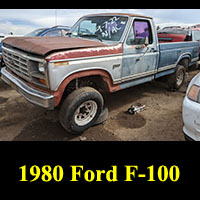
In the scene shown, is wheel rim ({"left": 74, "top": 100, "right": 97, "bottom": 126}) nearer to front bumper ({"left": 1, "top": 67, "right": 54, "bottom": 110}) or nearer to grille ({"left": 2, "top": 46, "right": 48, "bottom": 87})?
front bumper ({"left": 1, "top": 67, "right": 54, "bottom": 110})

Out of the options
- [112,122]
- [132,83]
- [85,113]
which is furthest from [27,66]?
[132,83]

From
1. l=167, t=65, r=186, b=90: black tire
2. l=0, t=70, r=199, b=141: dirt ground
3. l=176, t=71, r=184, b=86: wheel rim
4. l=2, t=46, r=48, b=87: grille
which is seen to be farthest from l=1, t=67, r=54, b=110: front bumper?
l=176, t=71, r=184, b=86: wheel rim

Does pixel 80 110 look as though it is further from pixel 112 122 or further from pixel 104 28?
pixel 104 28

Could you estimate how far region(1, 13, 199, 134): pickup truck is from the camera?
102 inches

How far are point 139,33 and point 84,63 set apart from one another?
1700 millimetres

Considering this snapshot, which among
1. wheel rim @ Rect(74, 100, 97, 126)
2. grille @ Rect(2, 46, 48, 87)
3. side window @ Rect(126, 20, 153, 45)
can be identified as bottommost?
wheel rim @ Rect(74, 100, 97, 126)

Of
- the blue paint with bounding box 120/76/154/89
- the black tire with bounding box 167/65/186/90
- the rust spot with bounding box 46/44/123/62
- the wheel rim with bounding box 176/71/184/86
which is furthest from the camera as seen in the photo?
the wheel rim with bounding box 176/71/184/86

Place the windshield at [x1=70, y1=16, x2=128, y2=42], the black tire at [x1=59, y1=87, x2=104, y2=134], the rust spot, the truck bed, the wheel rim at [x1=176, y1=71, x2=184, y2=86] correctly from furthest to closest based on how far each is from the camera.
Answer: the wheel rim at [x1=176, y1=71, x2=184, y2=86]
the truck bed
the windshield at [x1=70, y1=16, x2=128, y2=42]
the black tire at [x1=59, y1=87, x2=104, y2=134]
the rust spot

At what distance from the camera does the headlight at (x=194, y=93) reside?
7.26ft

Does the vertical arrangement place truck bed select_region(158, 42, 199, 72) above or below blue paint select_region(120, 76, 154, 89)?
above

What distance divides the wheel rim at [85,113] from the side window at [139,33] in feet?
4.60

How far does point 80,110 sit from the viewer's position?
122 inches

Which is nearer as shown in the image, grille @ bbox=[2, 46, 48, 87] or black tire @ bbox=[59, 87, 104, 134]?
grille @ bbox=[2, 46, 48, 87]

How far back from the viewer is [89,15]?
162 inches
